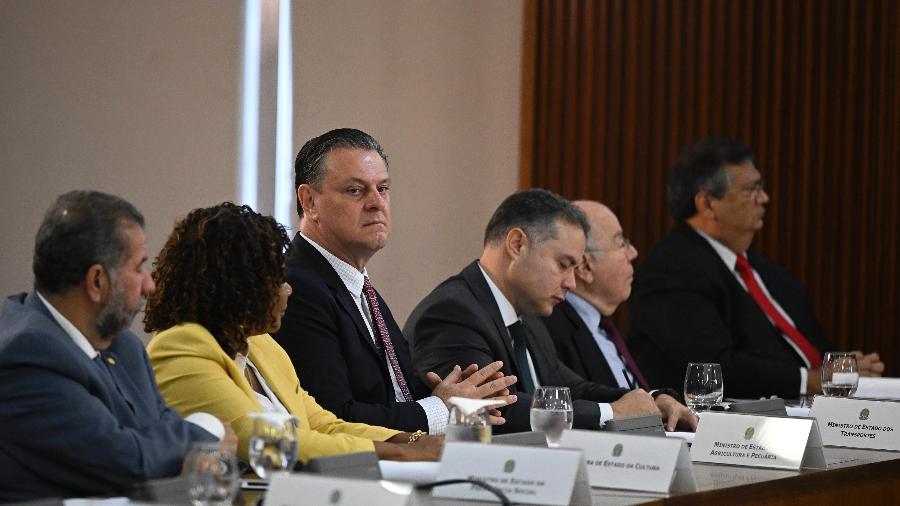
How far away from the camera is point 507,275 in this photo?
15.1 ft

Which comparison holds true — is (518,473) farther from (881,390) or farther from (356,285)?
(881,390)

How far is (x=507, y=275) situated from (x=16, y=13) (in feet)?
6.44

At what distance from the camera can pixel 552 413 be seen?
302 centimetres

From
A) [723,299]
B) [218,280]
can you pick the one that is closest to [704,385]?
[218,280]

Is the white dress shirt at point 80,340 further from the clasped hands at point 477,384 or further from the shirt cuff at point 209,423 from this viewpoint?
the clasped hands at point 477,384

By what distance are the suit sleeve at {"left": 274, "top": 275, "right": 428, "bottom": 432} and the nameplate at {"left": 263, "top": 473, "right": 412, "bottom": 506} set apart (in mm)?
1526

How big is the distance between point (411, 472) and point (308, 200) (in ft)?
5.44

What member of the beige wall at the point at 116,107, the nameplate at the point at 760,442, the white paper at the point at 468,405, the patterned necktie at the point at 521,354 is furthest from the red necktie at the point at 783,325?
the white paper at the point at 468,405

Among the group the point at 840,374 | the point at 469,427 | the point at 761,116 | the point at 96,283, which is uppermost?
the point at 761,116

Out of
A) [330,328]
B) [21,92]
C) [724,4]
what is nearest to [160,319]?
[330,328]

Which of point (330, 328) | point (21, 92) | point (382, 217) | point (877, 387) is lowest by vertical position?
point (877, 387)

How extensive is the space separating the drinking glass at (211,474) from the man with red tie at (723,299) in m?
3.75

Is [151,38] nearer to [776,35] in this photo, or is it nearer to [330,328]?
[330,328]

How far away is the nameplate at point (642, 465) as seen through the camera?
9.30 ft
